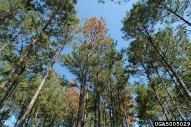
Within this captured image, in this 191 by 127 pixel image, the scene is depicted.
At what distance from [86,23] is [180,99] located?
49.6 ft

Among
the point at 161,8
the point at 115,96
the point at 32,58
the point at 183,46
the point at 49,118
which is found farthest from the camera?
the point at 49,118

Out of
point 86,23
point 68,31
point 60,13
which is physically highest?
point 86,23

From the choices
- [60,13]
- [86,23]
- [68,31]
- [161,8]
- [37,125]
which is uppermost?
[86,23]

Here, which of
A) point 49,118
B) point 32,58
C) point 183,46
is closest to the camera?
point 32,58

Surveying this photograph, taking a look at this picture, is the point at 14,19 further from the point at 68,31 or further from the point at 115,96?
the point at 115,96

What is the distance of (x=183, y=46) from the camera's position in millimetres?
14250

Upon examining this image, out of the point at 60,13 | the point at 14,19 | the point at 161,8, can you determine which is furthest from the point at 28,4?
the point at 161,8

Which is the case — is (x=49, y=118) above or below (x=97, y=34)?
below

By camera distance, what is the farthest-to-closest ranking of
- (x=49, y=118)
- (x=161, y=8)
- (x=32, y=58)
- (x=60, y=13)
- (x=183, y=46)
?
(x=49, y=118) → (x=183, y=46) → (x=32, y=58) → (x=60, y=13) → (x=161, y=8)

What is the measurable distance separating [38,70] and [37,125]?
13416mm

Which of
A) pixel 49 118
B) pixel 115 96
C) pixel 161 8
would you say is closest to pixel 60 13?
pixel 161 8

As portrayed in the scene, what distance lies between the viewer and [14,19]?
13039 mm

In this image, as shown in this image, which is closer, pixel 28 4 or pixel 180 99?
pixel 28 4

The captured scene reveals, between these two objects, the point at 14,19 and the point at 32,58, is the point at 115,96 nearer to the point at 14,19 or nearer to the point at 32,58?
the point at 32,58
